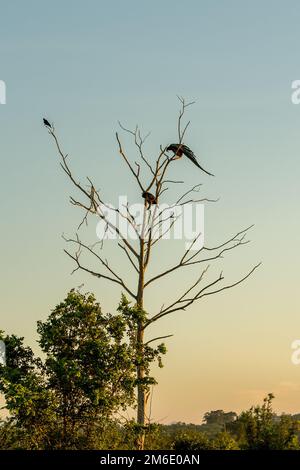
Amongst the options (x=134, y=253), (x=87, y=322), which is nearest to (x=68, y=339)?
(x=87, y=322)

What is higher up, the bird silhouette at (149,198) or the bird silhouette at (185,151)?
the bird silhouette at (185,151)

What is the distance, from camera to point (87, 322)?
52.2ft

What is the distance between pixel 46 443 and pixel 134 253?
17.1 ft

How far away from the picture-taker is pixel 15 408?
1444 centimetres

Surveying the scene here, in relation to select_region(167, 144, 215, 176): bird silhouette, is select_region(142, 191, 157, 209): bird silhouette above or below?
below

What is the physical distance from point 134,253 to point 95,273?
1.15m
